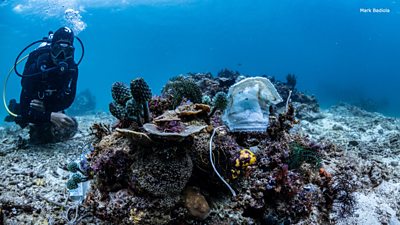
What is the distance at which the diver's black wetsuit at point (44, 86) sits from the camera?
7223 millimetres

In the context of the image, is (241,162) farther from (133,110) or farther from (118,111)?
(118,111)

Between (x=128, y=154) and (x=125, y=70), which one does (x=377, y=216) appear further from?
(x=125, y=70)

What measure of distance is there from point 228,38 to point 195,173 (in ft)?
346

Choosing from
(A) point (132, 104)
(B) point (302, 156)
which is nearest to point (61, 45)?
(A) point (132, 104)

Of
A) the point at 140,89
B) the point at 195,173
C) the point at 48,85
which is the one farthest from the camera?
the point at 48,85

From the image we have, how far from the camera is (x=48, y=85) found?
7.33 metres

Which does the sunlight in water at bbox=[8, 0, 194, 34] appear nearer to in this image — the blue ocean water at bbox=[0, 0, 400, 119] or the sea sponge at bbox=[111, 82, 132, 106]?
the blue ocean water at bbox=[0, 0, 400, 119]

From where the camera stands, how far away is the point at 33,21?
39875 millimetres

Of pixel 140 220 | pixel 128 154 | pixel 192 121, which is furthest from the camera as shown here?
pixel 192 121

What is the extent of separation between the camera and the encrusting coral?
9.08 feet

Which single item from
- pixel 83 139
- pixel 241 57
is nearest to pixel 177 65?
pixel 241 57

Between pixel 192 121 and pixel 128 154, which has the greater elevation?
pixel 192 121

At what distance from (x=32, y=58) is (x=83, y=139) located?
2911 mm

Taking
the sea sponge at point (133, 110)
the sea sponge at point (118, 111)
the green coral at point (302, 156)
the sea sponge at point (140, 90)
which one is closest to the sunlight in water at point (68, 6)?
the sea sponge at point (118, 111)
